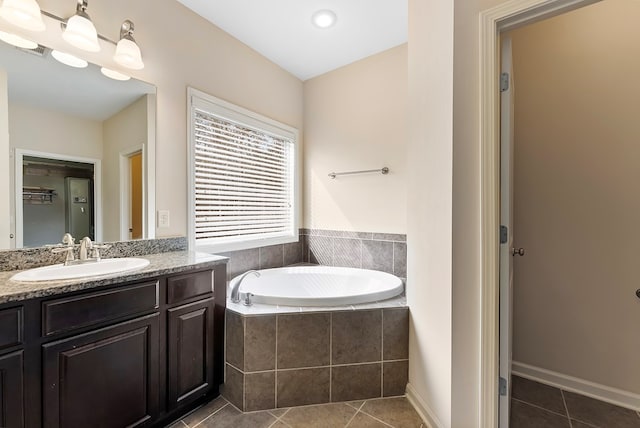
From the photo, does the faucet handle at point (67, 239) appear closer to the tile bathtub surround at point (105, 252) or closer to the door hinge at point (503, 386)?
the tile bathtub surround at point (105, 252)

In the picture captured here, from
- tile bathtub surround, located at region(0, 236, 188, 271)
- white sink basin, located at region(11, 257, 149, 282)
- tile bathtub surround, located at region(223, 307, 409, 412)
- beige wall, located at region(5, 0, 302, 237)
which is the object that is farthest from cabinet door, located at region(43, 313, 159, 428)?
beige wall, located at region(5, 0, 302, 237)

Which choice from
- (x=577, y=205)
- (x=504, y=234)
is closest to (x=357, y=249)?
(x=504, y=234)

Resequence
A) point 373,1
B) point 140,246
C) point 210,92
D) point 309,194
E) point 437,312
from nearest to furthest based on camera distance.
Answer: point 437,312
point 140,246
point 373,1
point 210,92
point 309,194

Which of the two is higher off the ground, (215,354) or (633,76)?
(633,76)

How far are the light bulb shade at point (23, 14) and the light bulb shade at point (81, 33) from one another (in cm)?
11

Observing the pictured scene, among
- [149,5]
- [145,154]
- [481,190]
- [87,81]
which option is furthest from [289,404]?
[149,5]

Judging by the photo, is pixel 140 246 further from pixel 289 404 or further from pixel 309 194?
pixel 309 194

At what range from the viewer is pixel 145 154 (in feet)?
5.95

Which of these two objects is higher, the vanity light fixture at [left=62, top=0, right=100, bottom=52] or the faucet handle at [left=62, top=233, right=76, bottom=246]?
the vanity light fixture at [left=62, top=0, right=100, bottom=52]

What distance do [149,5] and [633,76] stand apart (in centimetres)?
307

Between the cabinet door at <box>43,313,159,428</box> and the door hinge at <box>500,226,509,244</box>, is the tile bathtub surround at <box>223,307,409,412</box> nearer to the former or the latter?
the cabinet door at <box>43,313,159,428</box>

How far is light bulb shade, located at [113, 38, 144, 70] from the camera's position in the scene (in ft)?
5.32

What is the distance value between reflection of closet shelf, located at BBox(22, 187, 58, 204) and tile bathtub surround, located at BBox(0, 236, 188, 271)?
0.25 m

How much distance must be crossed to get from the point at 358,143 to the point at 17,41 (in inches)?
92.2
